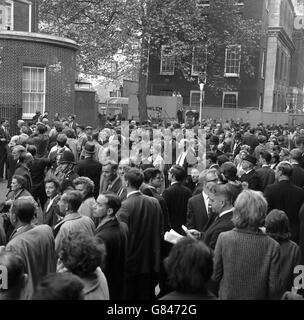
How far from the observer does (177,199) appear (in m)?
7.60

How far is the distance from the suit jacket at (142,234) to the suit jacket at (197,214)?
0.54 meters

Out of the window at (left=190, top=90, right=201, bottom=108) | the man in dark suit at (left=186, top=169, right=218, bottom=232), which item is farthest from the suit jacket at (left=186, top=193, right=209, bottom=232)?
the window at (left=190, top=90, right=201, bottom=108)

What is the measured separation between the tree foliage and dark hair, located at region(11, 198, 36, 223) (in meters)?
26.6

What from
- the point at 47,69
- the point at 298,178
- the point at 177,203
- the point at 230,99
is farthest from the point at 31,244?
the point at 230,99

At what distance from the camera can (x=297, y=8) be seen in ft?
224

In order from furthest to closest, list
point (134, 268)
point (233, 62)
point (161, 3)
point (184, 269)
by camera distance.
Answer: point (233, 62) < point (161, 3) < point (134, 268) < point (184, 269)

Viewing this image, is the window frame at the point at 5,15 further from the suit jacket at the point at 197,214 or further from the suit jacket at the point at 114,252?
the suit jacket at the point at 114,252

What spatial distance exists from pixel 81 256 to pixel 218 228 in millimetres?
1997

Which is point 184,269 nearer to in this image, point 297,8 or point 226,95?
point 226,95

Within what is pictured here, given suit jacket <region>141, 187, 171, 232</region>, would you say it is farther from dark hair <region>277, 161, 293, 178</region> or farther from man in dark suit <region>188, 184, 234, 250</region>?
dark hair <region>277, 161, 293, 178</region>

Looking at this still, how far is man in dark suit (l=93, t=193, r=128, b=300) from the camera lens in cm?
549

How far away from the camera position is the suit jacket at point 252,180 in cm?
892

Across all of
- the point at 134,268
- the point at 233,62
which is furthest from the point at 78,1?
the point at 134,268
